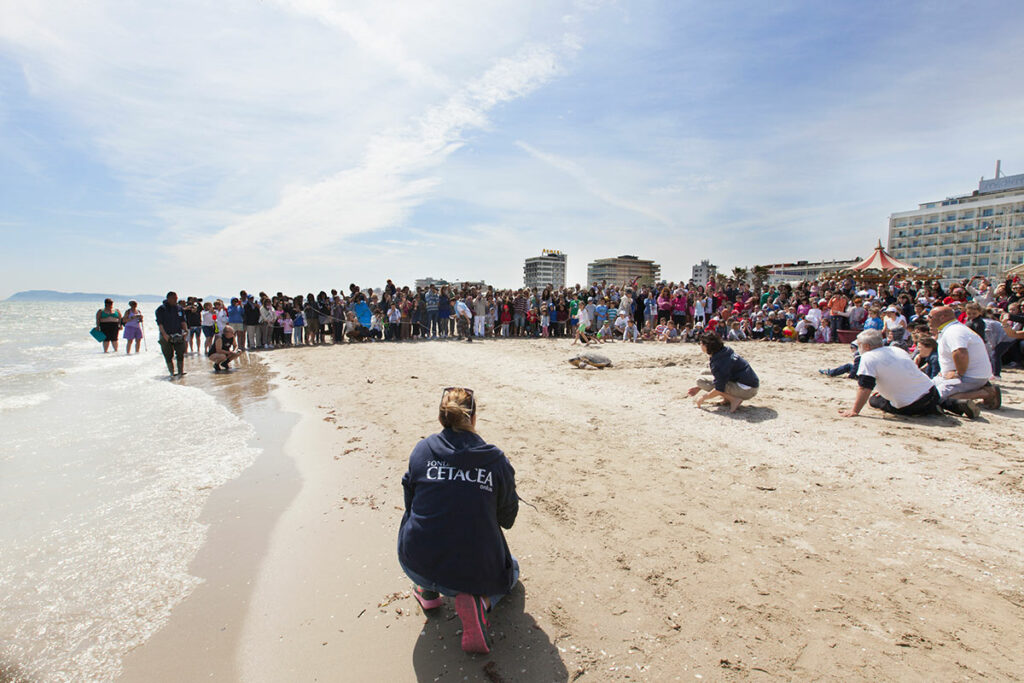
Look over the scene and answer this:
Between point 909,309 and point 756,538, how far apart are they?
12.9 meters

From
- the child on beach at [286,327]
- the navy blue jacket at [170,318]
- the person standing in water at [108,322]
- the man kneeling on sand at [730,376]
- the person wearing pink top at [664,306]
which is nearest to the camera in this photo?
the man kneeling on sand at [730,376]

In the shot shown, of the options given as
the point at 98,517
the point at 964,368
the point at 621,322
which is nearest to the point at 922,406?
the point at 964,368

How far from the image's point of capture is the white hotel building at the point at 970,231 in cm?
9819

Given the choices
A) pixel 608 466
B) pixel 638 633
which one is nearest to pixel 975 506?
pixel 608 466

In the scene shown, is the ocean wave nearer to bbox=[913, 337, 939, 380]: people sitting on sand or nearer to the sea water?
the sea water

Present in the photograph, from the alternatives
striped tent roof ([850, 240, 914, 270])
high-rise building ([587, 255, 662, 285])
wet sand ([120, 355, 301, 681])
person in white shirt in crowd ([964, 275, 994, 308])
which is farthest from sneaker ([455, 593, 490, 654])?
high-rise building ([587, 255, 662, 285])

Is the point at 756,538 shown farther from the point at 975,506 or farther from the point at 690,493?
the point at 975,506

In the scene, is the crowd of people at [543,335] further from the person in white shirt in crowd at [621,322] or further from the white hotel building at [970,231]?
the white hotel building at [970,231]

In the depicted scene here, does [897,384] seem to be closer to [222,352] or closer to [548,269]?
[222,352]

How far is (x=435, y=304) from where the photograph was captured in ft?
57.8

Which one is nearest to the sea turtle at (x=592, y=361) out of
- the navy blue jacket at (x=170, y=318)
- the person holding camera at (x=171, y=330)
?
the person holding camera at (x=171, y=330)

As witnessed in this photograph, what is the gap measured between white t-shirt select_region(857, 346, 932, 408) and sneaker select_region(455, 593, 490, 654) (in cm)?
579

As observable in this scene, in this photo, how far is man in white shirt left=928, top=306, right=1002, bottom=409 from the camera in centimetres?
606

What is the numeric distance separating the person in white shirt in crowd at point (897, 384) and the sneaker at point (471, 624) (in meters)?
5.75
